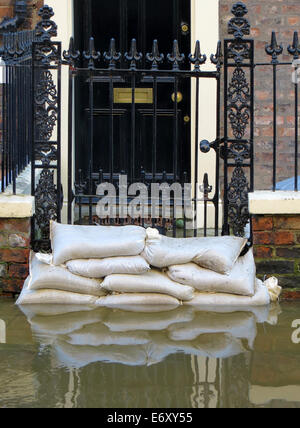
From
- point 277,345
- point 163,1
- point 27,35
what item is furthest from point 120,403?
point 163,1

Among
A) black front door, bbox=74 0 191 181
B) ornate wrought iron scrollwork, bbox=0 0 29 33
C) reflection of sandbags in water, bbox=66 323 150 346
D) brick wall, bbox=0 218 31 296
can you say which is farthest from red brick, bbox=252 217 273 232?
ornate wrought iron scrollwork, bbox=0 0 29 33

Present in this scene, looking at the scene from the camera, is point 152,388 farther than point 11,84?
No

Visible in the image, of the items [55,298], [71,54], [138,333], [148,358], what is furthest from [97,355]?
[71,54]

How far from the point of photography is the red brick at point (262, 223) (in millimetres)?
4875

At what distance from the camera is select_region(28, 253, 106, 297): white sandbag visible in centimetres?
449

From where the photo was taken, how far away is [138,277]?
4.48 metres

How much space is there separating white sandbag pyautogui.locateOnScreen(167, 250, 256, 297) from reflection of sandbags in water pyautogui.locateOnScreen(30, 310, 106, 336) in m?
0.56

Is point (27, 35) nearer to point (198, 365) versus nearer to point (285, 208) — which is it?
point (285, 208)

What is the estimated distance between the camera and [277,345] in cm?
370

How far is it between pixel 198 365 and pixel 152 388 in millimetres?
378

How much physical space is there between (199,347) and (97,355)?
0.54 meters

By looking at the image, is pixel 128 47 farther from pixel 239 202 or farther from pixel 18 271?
pixel 18 271

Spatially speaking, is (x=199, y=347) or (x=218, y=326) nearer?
(x=199, y=347)

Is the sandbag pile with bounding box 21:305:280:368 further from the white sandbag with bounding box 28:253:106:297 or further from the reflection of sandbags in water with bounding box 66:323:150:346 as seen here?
the white sandbag with bounding box 28:253:106:297
